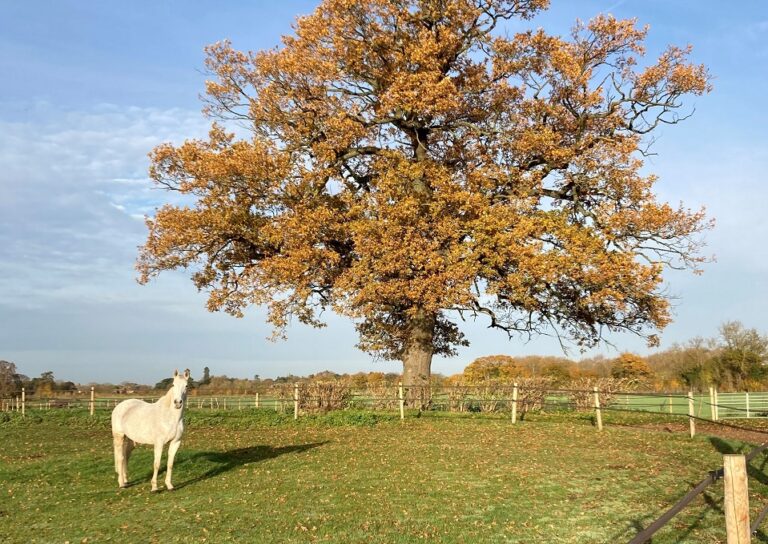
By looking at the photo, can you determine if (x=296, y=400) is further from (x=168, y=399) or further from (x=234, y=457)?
(x=168, y=399)

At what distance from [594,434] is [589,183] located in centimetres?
932

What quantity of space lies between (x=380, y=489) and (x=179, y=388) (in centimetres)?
390

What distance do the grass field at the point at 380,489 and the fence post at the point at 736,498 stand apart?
10.9ft

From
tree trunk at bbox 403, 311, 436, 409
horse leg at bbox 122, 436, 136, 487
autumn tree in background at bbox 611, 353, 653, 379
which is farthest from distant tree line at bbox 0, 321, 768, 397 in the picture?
horse leg at bbox 122, 436, 136, 487

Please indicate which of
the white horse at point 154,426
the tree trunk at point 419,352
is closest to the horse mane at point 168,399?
the white horse at point 154,426

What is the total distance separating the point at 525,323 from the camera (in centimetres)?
2414

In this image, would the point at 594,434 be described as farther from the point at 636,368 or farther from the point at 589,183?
the point at 636,368

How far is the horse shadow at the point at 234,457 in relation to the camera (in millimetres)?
12422

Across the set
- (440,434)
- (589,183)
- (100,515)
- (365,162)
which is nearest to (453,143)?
(365,162)

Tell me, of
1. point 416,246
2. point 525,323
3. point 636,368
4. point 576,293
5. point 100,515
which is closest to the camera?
point 100,515

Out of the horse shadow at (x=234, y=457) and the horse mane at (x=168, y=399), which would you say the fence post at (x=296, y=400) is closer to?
the horse shadow at (x=234, y=457)

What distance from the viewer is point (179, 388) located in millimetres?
10664

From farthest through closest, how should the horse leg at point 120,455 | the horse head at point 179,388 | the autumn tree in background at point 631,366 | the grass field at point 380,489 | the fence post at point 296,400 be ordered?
the autumn tree in background at point 631,366 < the fence post at point 296,400 < the horse leg at point 120,455 < the horse head at point 179,388 < the grass field at point 380,489

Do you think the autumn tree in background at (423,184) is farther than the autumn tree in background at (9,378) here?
No
